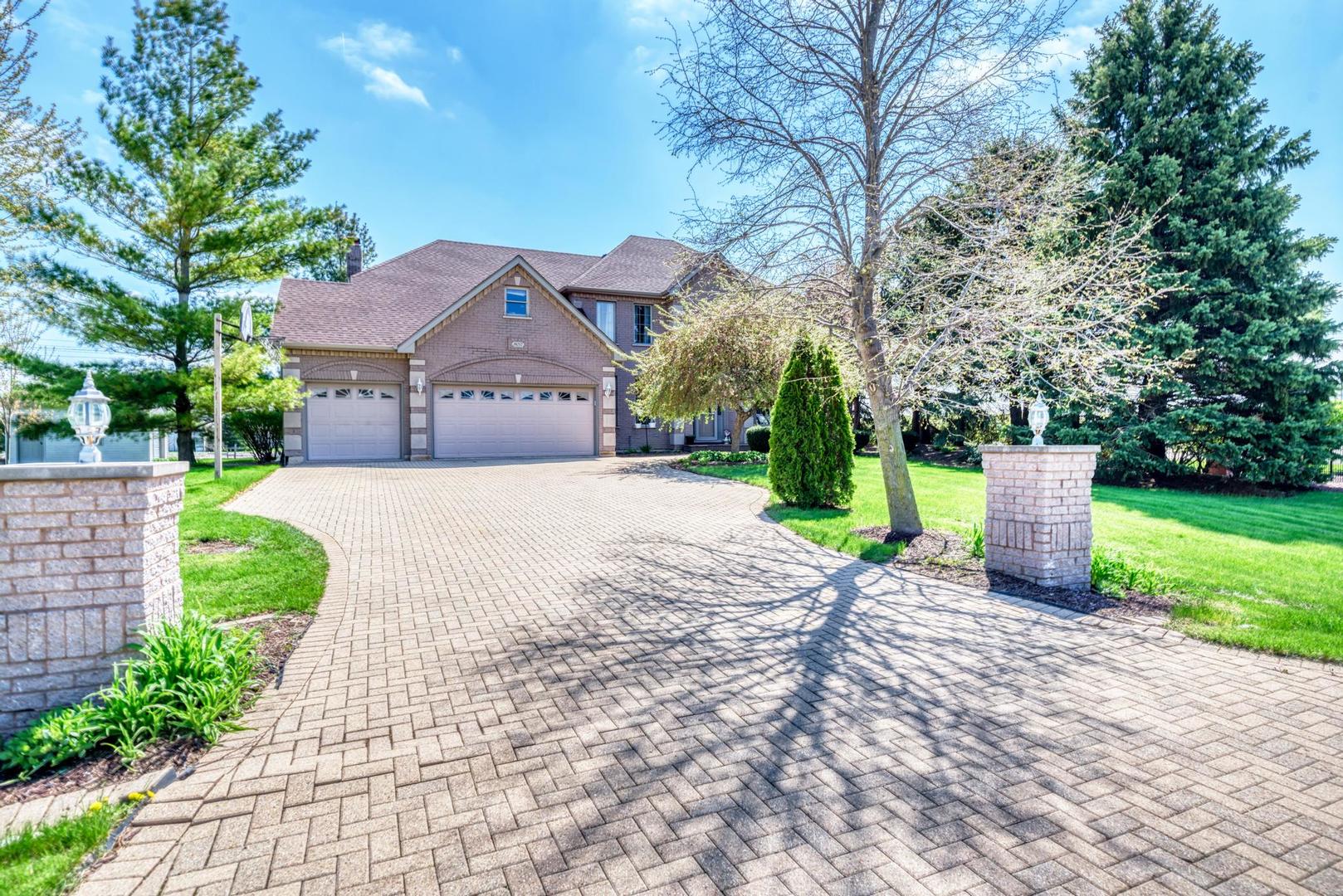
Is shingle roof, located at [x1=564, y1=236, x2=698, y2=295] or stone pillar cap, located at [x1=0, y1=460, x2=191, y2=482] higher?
shingle roof, located at [x1=564, y1=236, x2=698, y2=295]

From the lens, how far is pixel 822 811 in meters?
2.64

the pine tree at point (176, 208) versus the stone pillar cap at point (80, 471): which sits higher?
the pine tree at point (176, 208)

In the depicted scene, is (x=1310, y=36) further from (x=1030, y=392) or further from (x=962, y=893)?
(x=962, y=893)

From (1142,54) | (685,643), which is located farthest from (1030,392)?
(1142,54)

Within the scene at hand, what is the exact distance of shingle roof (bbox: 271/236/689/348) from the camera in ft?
63.7

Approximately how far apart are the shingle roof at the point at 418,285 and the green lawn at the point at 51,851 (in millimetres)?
16077

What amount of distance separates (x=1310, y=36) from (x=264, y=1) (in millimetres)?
16205

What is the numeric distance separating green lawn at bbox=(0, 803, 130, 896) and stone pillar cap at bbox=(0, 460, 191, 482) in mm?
1534

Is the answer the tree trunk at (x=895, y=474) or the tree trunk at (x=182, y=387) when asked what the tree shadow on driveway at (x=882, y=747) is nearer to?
the tree trunk at (x=895, y=474)

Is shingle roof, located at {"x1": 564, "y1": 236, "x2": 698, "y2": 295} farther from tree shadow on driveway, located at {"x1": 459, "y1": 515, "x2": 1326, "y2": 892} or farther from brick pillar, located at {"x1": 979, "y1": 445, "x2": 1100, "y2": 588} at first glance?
tree shadow on driveway, located at {"x1": 459, "y1": 515, "x2": 1326, "y2": 892}

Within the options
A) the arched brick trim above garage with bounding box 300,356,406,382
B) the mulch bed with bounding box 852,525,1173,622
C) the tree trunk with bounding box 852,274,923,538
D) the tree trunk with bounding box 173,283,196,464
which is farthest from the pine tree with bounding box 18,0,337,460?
the mulch bed with bounding box 852,525,1173,622

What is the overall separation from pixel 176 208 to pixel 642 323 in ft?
48.5

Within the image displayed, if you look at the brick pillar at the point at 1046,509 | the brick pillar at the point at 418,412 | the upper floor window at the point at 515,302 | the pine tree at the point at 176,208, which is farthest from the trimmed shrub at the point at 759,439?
the brick pillar at the point at 1046,509

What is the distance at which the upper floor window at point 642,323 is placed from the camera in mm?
25016
